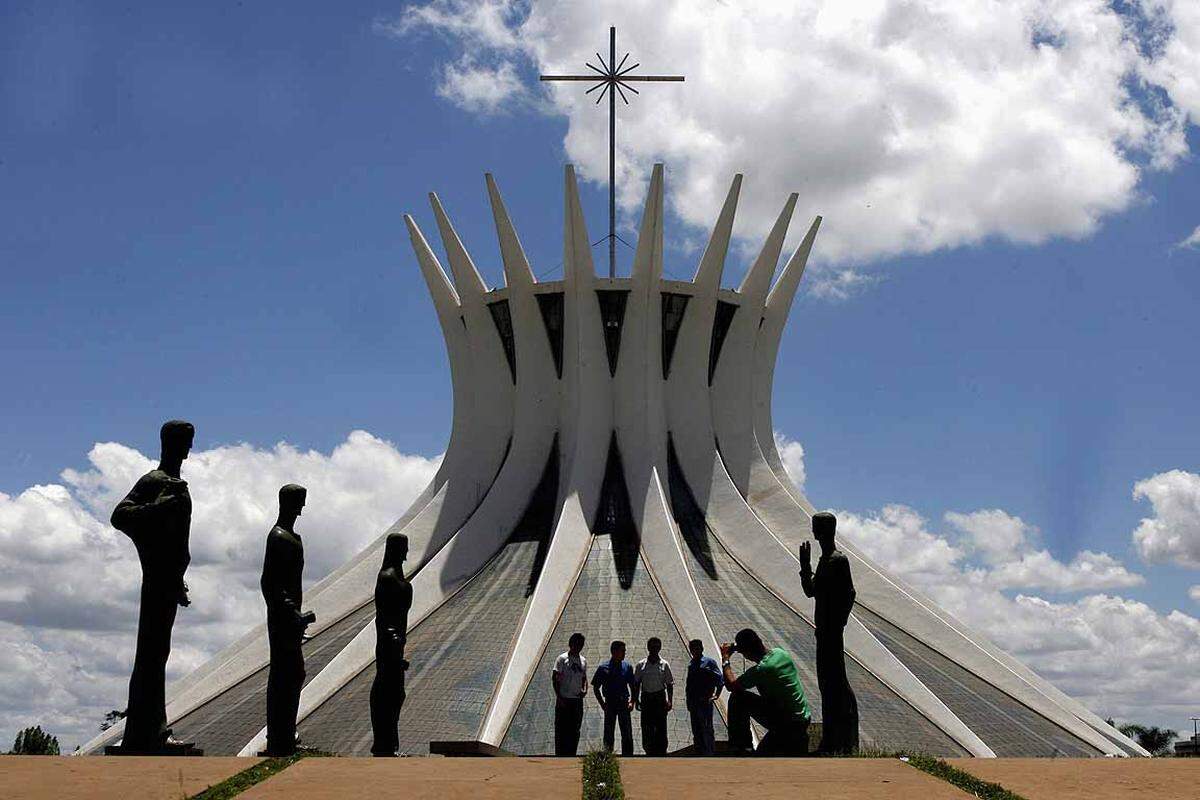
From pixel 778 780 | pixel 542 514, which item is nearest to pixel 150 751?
pixel 778 780

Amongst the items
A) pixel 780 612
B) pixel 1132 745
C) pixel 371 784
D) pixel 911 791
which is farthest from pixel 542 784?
pixel 1132 745

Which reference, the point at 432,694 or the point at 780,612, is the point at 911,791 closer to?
the point at 432,694

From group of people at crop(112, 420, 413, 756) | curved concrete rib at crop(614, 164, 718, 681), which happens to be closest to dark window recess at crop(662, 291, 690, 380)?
curved concrete rib at crop(614, 164, 718, 681)

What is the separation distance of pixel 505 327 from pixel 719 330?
4.47 m

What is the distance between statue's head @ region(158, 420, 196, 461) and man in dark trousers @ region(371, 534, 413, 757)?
1874mm

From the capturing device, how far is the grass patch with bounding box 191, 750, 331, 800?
5199 millimetres

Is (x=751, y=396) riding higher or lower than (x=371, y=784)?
higher

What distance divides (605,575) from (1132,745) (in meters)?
8.88

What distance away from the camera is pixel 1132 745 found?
18453mm

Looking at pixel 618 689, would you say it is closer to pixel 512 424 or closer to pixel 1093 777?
pixel 1093 777

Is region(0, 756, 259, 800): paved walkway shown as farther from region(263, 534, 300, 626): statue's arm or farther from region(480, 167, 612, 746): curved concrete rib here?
region(480, 167, 612, 746): curved concrete rib

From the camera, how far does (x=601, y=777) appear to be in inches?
221

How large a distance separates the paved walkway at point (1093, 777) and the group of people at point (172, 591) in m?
5.17

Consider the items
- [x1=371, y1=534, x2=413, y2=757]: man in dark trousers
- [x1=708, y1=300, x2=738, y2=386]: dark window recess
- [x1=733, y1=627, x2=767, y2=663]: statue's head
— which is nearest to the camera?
[x1=733, y1=627, x2=767, y2=663]: statue's head
